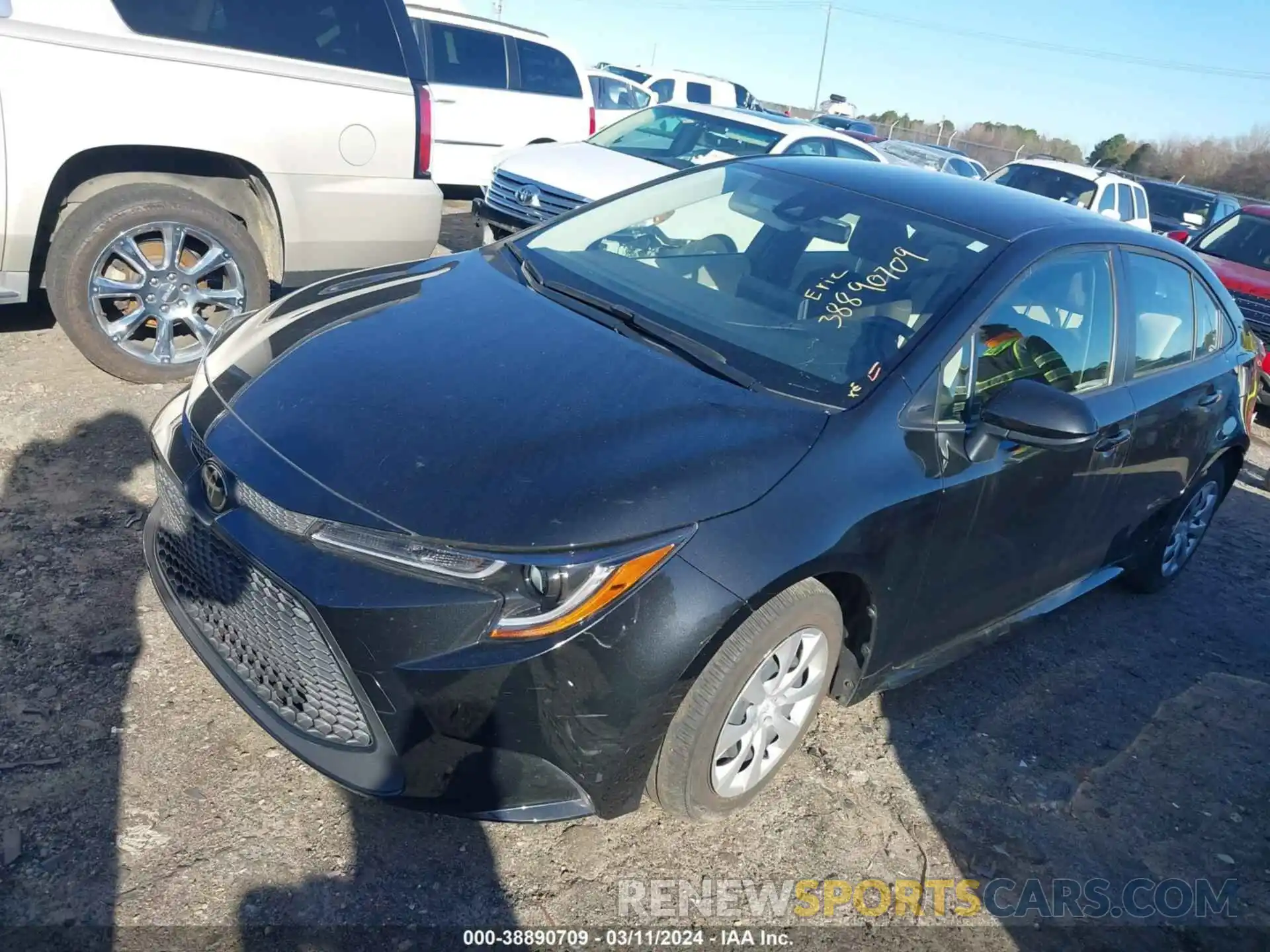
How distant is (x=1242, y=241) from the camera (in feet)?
31.2

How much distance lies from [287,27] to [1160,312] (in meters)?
4.09

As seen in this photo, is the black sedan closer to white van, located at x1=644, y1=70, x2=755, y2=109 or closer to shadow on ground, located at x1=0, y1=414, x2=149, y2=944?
shadow on ground, located at x1=0, y1=414, x2=149, y2=944

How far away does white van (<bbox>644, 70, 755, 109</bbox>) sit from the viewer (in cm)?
1981

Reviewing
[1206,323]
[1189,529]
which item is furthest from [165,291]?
[1189,529]

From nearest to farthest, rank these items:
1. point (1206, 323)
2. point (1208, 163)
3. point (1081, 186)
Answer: point (1206, 323) → point (1081, 186) → point (1208, 163)

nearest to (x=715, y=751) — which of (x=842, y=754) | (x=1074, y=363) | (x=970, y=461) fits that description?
(x=842, y=754)

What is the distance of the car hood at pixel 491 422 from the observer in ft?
7.23

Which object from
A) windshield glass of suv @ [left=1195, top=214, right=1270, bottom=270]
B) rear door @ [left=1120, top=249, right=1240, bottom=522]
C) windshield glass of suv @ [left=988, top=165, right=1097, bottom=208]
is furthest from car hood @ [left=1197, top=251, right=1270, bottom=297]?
rear door @ [left=1120, top=249, right=1240, bottom=522]

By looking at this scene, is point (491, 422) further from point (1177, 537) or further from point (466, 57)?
point (466, 57)

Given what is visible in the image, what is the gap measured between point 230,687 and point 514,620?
815 mm

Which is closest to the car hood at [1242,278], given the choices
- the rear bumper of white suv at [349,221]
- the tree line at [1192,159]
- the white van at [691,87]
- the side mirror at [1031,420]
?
the side mirror at [1031,420]

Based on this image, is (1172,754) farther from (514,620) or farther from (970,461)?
(514,620)

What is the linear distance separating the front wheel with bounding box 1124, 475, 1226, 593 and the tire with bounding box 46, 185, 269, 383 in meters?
4.31

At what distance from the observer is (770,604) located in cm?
241
